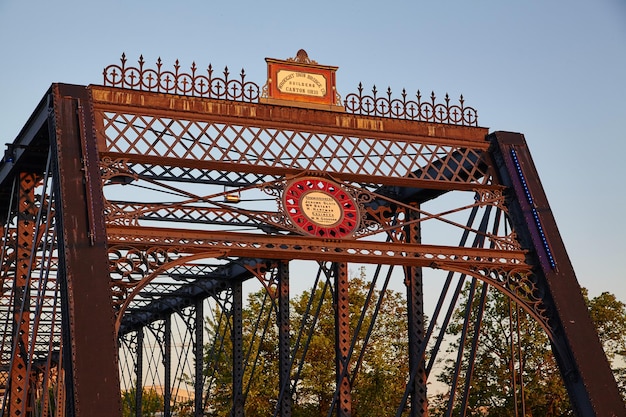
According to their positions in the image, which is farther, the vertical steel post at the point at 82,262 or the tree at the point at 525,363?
the tree at the point at 525,363

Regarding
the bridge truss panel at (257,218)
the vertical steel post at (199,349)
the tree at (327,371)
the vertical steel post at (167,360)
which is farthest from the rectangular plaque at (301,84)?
the tree at (327,371)

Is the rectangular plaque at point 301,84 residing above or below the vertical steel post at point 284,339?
above

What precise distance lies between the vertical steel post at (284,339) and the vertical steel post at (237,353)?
1.68 meters

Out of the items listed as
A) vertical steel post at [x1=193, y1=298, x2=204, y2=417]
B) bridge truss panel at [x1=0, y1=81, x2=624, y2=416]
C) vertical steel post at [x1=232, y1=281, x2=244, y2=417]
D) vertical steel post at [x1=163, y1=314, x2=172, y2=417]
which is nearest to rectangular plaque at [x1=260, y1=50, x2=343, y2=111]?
bridge truss panel at [x1=0, y1=81, x2=624, y2=416]

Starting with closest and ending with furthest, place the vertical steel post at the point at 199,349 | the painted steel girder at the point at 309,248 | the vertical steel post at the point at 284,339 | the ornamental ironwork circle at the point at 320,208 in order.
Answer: the painted steel girder at the point at 309,248, the ornamental ironwork circle at the point at 320,208, the vertical steel post at the point at 284,339, the vertical steel post at the point at 199,349

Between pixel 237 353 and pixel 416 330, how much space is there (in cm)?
791

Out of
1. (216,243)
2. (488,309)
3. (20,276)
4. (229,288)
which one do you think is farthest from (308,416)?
(216,243)

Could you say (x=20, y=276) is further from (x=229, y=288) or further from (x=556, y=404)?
(x=556, y=404)

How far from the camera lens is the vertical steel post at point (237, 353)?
87.6 ft

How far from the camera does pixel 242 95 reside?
17.7m

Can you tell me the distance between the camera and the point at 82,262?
14617 mm

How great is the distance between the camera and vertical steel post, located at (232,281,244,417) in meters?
26.7

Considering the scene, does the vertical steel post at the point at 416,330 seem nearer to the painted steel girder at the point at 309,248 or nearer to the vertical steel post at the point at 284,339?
the painted steel girder at the point at 309,248

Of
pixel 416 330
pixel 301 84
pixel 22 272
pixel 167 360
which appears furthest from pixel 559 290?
pixel 167 360
